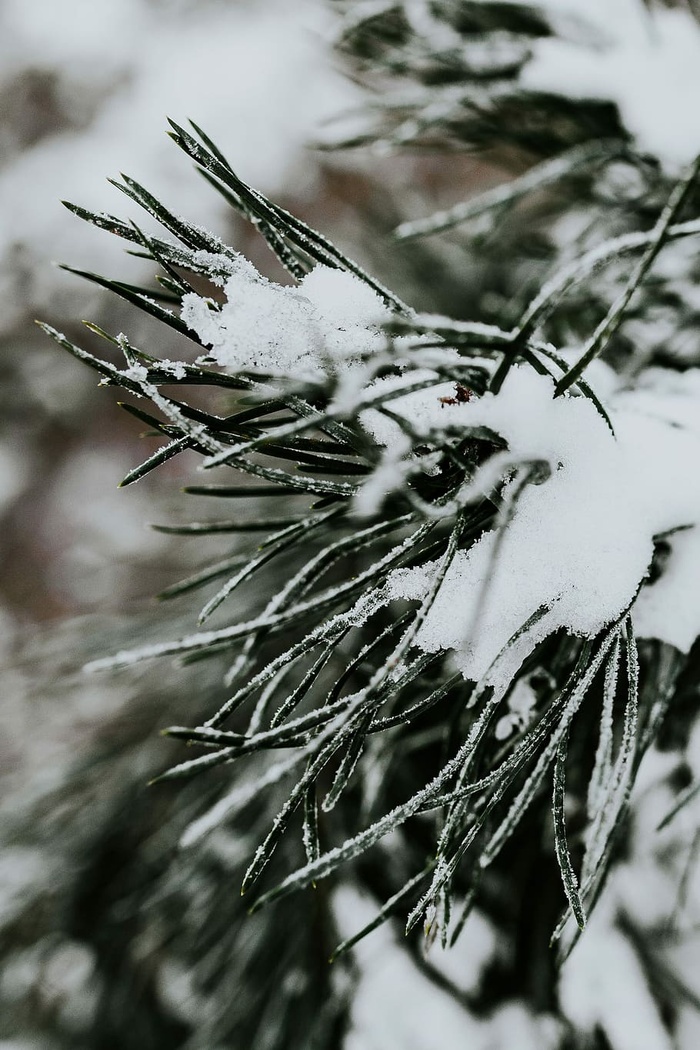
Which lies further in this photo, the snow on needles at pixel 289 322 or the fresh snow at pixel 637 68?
the fresh snow at pixel 637 68

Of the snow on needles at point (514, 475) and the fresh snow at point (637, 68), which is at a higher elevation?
the fresh snow at point (637, 68)

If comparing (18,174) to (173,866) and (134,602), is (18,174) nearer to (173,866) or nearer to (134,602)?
(134,602)

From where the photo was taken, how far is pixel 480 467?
1.01 ft

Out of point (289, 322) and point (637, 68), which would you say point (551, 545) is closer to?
point (289, 322)

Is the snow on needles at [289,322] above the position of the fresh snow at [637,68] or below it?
below

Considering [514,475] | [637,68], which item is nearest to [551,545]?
[514,475]

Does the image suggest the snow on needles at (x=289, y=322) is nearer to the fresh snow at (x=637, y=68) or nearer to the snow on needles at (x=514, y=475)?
the snow on needles at (x=514, y=475)

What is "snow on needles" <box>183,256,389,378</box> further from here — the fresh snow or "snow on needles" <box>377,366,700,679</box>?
the fresh snow

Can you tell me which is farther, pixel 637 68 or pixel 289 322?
pixel 637 68

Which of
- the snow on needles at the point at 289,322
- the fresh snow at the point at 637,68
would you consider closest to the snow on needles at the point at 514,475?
the snow on needles at the point at 289,322

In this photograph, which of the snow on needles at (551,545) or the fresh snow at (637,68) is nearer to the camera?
the snow on needles at (551,545)

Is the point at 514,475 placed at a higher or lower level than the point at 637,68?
lower

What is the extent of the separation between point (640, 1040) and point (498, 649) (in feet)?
1.71

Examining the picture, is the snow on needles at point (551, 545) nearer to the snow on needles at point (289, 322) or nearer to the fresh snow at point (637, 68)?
the snow on needles at point (289, 322)
